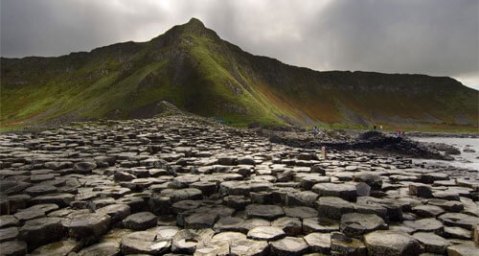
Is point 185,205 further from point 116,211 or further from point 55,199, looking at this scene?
point 55,199

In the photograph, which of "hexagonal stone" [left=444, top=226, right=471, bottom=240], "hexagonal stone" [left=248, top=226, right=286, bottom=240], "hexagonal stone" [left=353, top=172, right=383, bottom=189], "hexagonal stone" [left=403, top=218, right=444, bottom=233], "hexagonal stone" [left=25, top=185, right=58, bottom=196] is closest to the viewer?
"hexagonal stone" [left=248, top=226, right=286, bottom=240]

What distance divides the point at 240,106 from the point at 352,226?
184ft

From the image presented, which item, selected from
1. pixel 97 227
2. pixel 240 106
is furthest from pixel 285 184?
pixel 240 106

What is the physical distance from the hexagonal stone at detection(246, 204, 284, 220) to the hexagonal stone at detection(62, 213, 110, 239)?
95.8 inches

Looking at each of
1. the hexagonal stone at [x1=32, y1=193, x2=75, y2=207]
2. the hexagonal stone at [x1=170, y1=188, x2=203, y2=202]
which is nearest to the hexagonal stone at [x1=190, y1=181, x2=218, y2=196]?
the hexagonal stone at [x1=170, y1=188, x2=203, y2=202]

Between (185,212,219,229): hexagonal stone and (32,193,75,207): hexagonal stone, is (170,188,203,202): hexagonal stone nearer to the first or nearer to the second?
(185,212,219,229): hexagonal stone

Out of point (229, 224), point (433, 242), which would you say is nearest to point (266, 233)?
point (229, 224)

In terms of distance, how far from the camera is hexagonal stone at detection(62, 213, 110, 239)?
17.3 ft

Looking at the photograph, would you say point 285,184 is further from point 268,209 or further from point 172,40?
point 172,40

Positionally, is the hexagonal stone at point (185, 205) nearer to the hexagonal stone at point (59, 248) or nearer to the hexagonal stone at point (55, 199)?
the hexagonal stone at point (59, 248)

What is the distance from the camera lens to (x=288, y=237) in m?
5.33

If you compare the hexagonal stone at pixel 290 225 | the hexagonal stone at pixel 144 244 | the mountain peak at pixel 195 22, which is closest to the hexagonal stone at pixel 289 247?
the hexagonal stone at pixel 290 225

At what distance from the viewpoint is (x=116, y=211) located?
6086 mm

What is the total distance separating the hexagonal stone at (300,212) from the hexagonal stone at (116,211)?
9.48 feet
